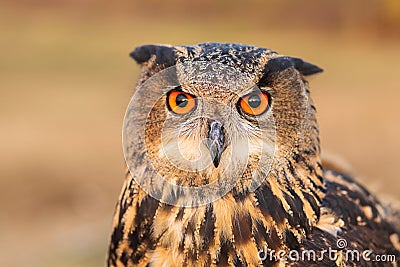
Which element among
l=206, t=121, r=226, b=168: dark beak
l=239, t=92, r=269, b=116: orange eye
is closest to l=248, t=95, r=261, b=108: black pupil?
l=239, t=92, r=269, b=116: orange eye

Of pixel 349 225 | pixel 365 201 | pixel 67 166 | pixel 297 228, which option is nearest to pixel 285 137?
pixel 297 228

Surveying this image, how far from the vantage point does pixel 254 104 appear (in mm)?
2072

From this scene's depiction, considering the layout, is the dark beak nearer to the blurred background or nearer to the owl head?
the owl head

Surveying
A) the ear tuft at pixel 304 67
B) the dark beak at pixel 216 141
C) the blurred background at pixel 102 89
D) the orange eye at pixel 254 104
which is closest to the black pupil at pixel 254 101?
the orange eye at pixel 254 104

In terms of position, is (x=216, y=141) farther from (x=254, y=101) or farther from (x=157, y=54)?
(x=157, y=54)

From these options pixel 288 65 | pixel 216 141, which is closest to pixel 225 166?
pixel 216 141

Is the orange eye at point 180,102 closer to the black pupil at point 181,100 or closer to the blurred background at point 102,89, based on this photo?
the black pupil at point 181,100

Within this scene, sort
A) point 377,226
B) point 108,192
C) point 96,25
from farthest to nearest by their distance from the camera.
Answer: point 96,25 < point 108,192 < point 377,226

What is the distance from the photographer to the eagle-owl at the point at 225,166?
204cm

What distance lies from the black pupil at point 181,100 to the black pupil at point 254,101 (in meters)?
0.21

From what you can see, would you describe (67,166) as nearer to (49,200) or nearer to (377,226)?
(49,200)

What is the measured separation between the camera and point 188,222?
7.16 ft

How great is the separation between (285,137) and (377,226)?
72 cm

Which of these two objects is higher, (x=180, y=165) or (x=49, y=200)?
(x=180, y=165)
